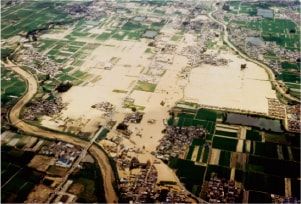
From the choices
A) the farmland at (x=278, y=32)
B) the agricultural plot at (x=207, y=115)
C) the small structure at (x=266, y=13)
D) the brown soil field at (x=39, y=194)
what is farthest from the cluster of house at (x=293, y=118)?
the small structure at (x=266, y=13)

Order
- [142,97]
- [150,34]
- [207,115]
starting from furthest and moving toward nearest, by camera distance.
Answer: [150,34]
[142,97]
[207,115]

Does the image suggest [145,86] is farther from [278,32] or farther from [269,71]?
[278,32]

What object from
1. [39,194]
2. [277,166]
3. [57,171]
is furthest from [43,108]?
[277,166]

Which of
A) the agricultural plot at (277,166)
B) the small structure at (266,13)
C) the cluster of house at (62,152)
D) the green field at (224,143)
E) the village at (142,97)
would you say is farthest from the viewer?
the small structure at (266,13)

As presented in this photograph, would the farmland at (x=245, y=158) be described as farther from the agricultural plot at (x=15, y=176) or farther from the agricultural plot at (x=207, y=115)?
the agricultural plot at (x=15, y=176)

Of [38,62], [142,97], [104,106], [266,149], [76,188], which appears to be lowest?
[266,149]

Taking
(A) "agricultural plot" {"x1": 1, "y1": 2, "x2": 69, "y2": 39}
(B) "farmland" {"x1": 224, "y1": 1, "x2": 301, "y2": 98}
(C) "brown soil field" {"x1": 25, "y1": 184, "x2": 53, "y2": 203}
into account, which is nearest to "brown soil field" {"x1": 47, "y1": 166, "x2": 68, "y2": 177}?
(C) "brown soil field" {"x1": 25, "y1": 184, "x2": 53, "y2": 203}

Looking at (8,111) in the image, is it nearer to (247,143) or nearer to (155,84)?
(155,84)
